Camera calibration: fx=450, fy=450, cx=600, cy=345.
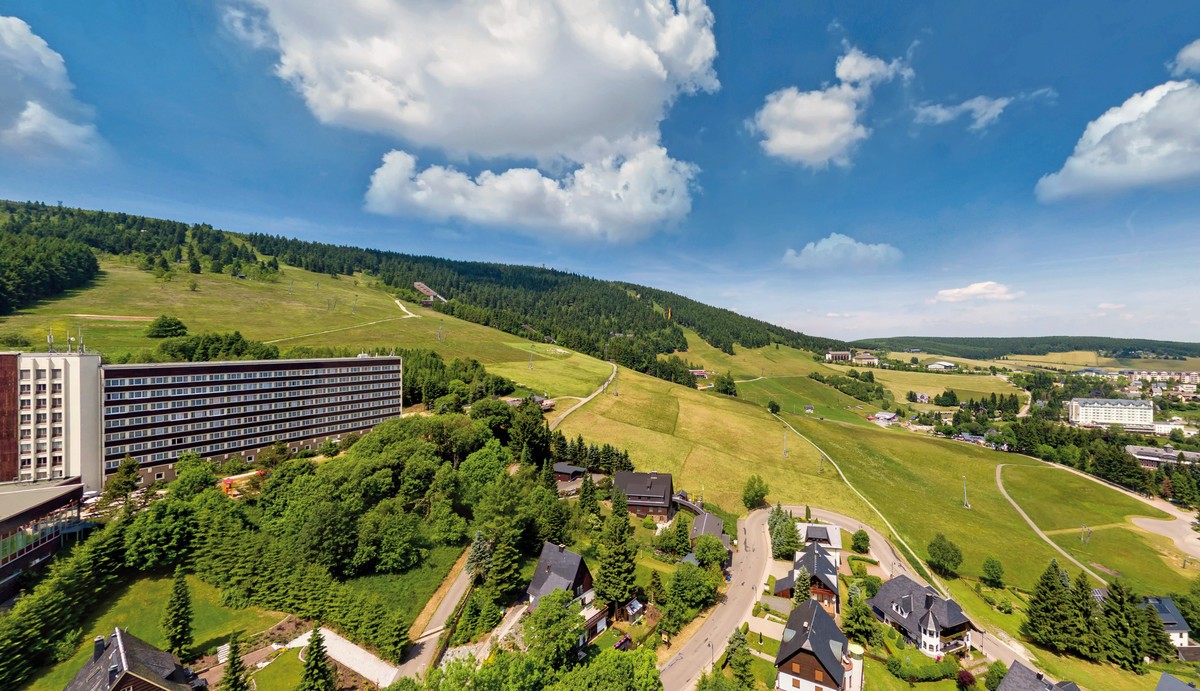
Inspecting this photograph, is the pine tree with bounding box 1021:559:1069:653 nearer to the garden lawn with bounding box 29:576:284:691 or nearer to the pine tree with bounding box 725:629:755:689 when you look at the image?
the pine tree with bounding box 725:629:755:689

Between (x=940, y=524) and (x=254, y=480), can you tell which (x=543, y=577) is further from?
(x=940, y=524)

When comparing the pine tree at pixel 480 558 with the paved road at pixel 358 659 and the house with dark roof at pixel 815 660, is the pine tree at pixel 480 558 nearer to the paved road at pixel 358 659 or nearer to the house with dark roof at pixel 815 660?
the paved road at pixel 358 659

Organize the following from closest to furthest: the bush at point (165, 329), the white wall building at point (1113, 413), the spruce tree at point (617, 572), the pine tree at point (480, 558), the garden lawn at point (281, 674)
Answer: the garden lawn at point (281, 674) < the spruce tree at point (617, 572) < the pine tree at point (480, 558) < the bush at point (165, 329) < the white wall building at point (1113, 413)

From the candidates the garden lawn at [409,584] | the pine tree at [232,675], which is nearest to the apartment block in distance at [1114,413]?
the garden lawn at [409,584]

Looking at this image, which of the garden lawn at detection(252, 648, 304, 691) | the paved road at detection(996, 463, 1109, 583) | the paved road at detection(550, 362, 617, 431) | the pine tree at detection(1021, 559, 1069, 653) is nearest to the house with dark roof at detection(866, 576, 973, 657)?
the pine tree at detection(1021, 559, 1069, 653)

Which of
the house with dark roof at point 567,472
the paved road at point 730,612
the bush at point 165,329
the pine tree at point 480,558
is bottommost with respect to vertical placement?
the paved road at point 730,612

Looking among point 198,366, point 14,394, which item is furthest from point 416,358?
point 14,394

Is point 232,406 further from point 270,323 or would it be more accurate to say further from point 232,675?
point 270,323
